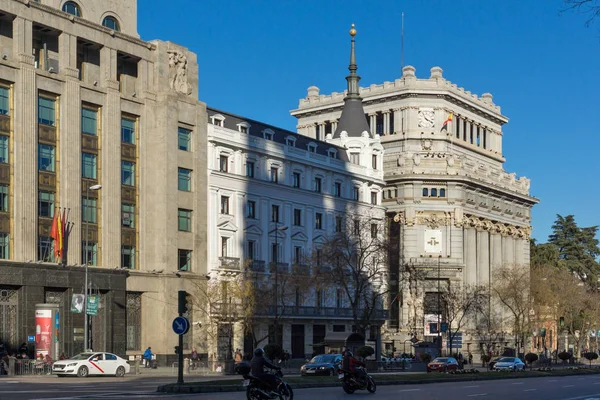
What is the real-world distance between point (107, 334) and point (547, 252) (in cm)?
9582

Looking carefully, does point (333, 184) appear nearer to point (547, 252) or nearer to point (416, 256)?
point (416, 256)

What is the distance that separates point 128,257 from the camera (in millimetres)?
80812

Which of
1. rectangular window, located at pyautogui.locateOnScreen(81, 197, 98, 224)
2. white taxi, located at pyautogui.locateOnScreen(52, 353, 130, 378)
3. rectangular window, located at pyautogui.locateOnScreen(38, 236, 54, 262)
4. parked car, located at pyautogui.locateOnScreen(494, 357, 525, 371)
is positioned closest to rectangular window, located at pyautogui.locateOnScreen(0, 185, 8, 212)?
rectangular window, located at pyautogui.locateOnScreen(38, 236, 54, 262)

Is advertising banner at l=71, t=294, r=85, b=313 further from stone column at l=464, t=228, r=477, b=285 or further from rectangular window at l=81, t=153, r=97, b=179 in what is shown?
stone column at l=464, t=228, r=477, b=285

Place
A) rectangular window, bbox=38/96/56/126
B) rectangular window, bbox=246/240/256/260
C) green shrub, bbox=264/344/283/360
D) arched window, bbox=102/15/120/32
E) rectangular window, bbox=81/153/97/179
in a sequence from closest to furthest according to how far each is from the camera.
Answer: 1. rectangular window, bbox=38/96/56/126
2. green shrub, bbox=264/344/283/360
3. rectangular window, bbox=81/153/97/179
4. arched window, bbox=102/15/120/32
5. rectangular window, bbox=246/240/256/260

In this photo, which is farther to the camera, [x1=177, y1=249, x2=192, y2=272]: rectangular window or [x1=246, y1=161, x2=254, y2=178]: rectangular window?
[x1=246, y1=161, x2=254, y2=178]: rectangular window

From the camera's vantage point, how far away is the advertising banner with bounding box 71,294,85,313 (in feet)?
229

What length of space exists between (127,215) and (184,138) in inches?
347

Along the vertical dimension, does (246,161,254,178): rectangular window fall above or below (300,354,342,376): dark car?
above

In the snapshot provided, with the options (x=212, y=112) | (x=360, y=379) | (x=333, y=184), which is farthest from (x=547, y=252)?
(x=360, y=379)

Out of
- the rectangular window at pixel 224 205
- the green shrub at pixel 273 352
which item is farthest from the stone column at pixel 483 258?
the green shrub at pixel 273 352

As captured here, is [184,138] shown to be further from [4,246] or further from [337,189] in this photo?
[337,189]

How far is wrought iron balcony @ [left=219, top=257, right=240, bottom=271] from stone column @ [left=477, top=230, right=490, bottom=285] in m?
51.7

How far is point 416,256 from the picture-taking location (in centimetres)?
12694
